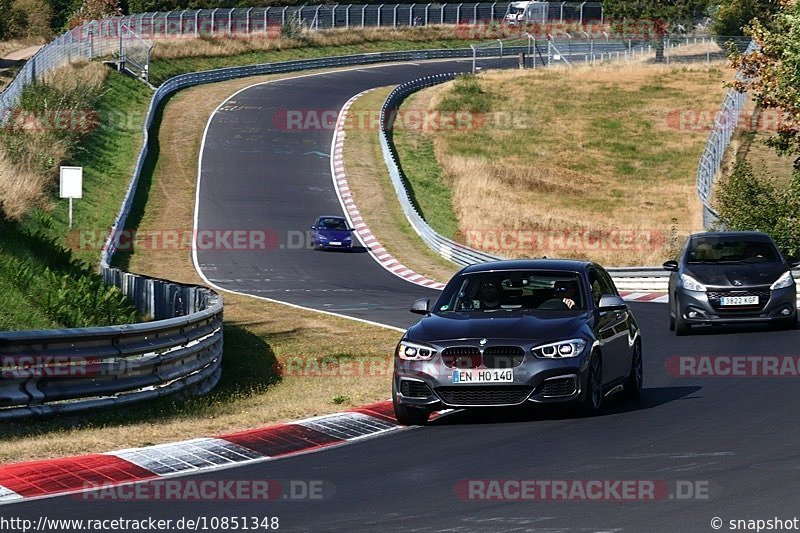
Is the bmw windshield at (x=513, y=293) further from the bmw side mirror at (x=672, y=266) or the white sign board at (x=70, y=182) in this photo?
the white sign board at (x=70, y=182)

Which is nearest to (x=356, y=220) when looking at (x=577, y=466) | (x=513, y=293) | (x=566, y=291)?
(x=513, y=293)

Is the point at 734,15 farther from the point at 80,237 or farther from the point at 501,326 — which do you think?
the point at 501,326

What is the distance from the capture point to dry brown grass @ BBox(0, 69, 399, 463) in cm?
1117

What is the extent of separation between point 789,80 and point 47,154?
26.2 metres

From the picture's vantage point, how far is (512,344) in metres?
11.8

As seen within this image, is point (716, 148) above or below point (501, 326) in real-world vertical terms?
below

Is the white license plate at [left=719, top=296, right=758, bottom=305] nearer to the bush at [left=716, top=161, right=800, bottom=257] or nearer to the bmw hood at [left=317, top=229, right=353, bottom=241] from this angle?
the bush at [left=716, top=161, right=800, bottom=257]

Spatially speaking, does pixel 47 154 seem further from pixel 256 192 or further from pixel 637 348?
pixel 637 348

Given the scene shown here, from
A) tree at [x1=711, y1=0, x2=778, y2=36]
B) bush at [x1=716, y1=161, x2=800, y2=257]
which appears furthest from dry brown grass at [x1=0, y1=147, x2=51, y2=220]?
tree at [x1=711, y1=0, x2=778, y2=36]

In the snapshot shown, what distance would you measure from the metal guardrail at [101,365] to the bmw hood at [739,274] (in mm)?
8754

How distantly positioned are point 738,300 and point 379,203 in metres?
31.3

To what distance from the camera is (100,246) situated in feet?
135

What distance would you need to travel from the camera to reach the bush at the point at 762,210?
35656mm

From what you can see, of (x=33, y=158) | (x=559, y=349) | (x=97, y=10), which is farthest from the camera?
(x=97, y=10)
